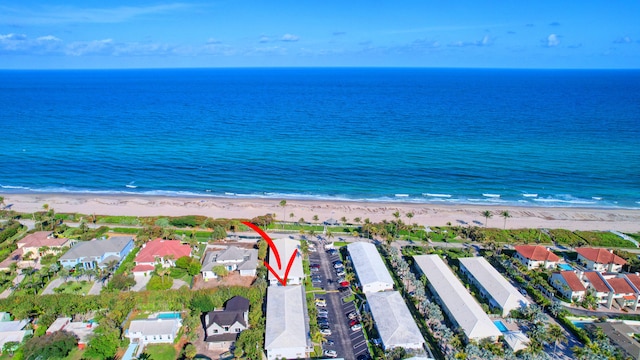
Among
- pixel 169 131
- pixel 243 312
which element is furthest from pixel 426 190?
pixel 169 131

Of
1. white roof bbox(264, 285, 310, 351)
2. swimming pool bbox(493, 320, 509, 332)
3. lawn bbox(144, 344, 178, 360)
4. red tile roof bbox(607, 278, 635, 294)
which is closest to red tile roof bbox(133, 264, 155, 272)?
lawn bbox(144, 344, 178, 360)

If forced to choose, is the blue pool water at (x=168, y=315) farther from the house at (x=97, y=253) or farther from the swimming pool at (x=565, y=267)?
the swimming pool at (x=565, y=267)

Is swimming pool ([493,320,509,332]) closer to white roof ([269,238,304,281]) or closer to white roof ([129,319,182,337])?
white roof ([269,238,304,281])

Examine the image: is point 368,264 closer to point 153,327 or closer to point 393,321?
point 393,321

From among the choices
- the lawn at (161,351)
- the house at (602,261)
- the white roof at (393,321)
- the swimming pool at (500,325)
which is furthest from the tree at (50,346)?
the house at (602,261)

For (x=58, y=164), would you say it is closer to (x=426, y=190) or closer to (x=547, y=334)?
(x=426, y=190)

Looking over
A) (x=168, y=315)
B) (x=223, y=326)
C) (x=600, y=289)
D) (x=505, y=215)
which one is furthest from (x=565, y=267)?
(x=168, y=315)
